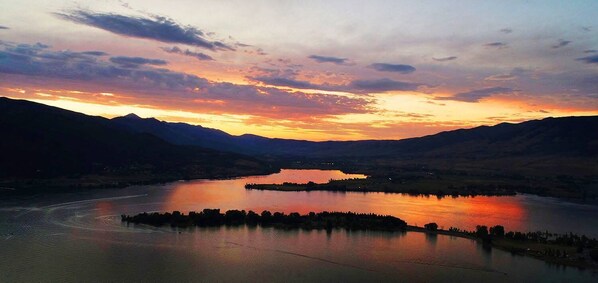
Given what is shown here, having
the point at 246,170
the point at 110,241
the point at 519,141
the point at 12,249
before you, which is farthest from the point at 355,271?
the point at 519,141

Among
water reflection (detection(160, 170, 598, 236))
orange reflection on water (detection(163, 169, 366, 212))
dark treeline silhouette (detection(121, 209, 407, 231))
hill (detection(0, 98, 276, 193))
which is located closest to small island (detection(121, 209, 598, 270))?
dark treeline silhouette (detection(121, 209, 407, 231))

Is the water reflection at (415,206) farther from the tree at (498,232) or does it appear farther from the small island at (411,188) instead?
the tree at (498,232)

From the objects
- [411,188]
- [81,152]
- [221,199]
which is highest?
[81,152]

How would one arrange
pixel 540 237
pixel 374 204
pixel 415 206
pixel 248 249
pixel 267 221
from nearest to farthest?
pixel 248 249, pixel 540 237, pixel 267 221, pixel 415 206, pixel 374 204

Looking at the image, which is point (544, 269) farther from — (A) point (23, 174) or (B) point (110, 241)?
(A) point (23, 174)

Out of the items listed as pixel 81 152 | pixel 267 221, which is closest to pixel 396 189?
pixel 267 221

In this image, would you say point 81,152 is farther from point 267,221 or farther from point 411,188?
point 267,221

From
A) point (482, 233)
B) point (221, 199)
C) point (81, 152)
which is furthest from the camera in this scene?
point (81, 152)
